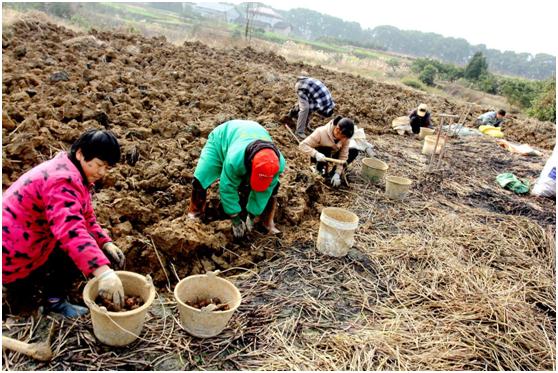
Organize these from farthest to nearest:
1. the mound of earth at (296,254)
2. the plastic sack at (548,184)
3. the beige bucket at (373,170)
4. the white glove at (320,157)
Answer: the plastic sack at (548,184)
the beige bucket at (373,170)
the white glove at (320,157)
the mound of earth at (296,254)

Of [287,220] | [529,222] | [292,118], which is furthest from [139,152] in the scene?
[529,222]

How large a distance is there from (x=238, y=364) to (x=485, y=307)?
6.40ft

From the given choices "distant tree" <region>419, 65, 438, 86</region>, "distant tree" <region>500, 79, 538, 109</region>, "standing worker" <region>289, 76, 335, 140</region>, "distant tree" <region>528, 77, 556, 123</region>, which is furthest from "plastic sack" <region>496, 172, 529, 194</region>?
"distant tree" <region>419, 65, 438, 86</region>

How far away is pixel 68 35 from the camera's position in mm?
9602

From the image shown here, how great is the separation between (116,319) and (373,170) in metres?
3.97

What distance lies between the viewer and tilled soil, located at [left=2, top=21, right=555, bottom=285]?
10.3ft

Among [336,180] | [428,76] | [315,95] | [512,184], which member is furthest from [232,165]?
[428,76]

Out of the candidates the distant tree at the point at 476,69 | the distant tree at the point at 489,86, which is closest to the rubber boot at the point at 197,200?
the distant tree at the point at 489,86

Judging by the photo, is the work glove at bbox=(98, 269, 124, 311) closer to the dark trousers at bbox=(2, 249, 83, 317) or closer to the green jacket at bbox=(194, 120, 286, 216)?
the dark trousers at bbox=(2, 249, 83, 317)

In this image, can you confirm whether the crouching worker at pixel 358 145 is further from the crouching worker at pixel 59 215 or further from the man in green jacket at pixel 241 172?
the crouching worker at pixel 59 215

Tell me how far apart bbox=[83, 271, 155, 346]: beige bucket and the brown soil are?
44mm

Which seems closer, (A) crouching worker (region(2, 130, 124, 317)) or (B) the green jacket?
(A) crouching worker (region(2, 130, 124, 317))

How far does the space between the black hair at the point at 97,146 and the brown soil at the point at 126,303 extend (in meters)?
0.76

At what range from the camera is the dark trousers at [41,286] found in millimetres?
2221
